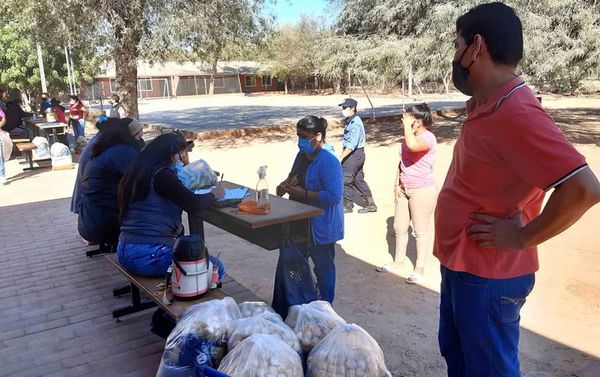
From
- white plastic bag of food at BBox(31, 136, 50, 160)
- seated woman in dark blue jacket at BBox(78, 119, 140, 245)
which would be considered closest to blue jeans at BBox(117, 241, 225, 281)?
seated woman in dark blue jacket at BBox(78, 119, 140, 245)

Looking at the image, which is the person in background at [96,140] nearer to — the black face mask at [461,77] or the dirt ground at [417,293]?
the dirt ground at [417,293]

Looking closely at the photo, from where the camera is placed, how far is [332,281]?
3.97 metres

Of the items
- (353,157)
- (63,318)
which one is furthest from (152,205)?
(353,157)

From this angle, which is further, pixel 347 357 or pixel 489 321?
pixel 347 357

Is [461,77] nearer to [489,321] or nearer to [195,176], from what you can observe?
[489,321]

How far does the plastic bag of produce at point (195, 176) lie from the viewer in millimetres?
3926

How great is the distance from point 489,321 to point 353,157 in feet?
18.5

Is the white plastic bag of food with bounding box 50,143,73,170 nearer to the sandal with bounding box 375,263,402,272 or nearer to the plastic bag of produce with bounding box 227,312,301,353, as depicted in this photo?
the sandal with bounding box 375,263,402,272

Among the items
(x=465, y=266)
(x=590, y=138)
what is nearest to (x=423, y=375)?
(x=465, y=266)

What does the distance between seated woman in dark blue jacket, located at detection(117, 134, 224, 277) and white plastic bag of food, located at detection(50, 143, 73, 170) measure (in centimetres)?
847

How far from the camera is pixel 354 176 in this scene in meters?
7.46

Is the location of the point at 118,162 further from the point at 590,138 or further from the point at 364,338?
the point at 590,138

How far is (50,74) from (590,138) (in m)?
28.2

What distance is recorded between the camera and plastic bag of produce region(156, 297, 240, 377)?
2.33m
